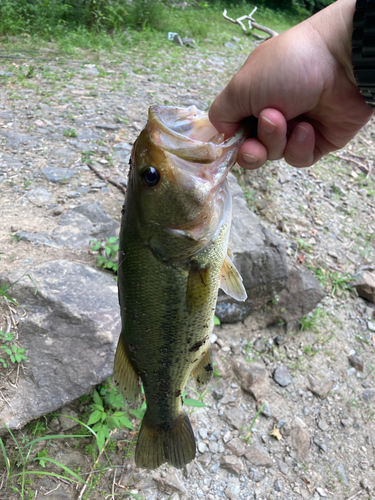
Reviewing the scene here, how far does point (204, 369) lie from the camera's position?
2.09 m

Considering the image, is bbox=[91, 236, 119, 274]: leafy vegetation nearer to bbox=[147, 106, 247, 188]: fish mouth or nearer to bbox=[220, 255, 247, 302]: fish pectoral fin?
bbox=[220, 255, 247, 302]: fish pectoral fin

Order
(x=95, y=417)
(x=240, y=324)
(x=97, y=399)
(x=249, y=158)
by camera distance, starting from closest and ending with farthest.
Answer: (x=249, y=158) → (x=95, y=417) → (x=97, y=399) → (x=240, y=324)

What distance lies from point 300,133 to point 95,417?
2.26 m

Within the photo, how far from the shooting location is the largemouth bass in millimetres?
1647

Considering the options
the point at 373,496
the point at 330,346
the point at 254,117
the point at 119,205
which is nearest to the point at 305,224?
the point at 330,346

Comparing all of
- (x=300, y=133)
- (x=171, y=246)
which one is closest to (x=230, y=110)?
(x=300, y=133)

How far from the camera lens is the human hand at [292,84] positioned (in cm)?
183

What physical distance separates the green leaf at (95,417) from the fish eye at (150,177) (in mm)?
1769

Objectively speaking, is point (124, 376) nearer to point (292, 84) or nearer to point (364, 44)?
point (292, 84)

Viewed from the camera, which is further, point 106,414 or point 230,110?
point 106,414

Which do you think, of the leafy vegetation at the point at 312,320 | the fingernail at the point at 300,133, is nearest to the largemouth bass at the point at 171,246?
the fingernail at the point at 300,133

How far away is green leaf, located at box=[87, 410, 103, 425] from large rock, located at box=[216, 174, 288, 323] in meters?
1.65

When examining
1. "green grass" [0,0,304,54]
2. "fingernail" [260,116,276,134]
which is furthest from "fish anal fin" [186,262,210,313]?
"green grass" [0,0,304,54]

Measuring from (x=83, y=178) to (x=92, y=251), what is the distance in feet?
4.24
